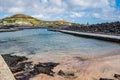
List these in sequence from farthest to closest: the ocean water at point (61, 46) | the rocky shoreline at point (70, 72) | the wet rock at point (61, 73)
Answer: the ocean water at point (61, 46) < the wet rock at point (61, 73) < the rocky shoreline at point (70, 72)

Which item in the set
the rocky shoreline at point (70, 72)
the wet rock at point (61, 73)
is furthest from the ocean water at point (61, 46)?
the wet rock at point (61, 73)

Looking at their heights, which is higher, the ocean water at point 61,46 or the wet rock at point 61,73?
the wet rock at point 61,73

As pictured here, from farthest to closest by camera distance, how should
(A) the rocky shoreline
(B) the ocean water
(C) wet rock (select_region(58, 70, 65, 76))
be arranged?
1. (B) the ocean water
2. (C) wet rock (select_region(58, 70, 65, 76))
3. (A) the rocky shoreline

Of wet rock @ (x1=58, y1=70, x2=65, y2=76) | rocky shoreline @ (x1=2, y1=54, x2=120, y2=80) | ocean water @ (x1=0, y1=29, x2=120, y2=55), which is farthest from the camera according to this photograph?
ocean water @ (x1=0, y1=29, x2=120, y2=55)

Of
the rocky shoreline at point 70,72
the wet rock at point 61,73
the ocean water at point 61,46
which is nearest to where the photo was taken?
the rocky shoreline at point 70,72

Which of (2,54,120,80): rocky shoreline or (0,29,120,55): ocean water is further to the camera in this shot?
(0,29,120,55): ocean water

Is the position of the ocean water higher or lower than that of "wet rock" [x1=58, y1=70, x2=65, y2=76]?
lower

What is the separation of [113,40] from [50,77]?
14.1 m

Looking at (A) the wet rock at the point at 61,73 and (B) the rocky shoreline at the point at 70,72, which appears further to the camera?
(A) the wet rock at the point at 61,73

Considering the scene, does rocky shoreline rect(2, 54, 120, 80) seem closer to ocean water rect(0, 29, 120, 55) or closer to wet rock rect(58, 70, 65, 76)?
wet rock rect(58, 70, 65, 76)

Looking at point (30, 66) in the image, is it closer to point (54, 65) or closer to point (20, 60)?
point (54, 65)

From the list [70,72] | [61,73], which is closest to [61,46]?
[70,72]

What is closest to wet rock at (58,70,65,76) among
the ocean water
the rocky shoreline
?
the rocky shoreline

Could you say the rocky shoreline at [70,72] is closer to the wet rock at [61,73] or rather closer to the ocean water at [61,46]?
the wet rock at [61,73]
